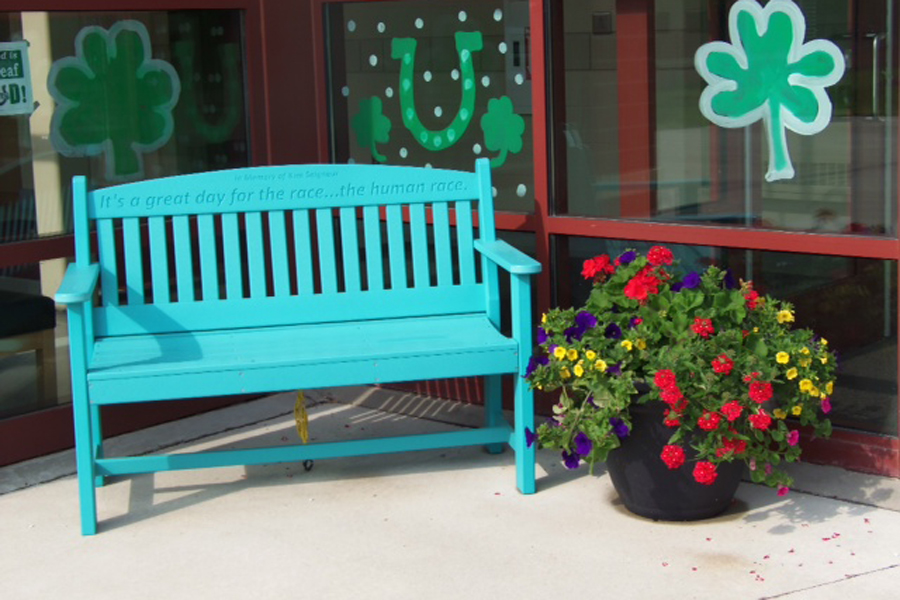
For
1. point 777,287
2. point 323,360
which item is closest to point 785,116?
point 777,287

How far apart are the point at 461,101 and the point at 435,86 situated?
0.44 ft

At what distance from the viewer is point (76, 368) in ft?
13.6

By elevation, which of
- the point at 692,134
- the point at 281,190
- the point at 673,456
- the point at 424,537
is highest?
the point at 692,134

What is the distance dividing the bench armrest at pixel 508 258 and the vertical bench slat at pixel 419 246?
19cm

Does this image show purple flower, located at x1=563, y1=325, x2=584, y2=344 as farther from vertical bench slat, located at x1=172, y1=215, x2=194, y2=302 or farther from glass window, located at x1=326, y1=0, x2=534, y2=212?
vertical bench slat, located at x1=172, y1=215, x2=194, y2=302

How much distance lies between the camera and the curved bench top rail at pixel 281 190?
4.71 meters

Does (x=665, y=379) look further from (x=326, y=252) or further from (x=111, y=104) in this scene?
(x=111, y=104)

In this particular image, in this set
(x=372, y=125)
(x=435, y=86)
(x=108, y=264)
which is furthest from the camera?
(x=372, y=125)

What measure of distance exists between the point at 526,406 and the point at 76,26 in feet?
6.99

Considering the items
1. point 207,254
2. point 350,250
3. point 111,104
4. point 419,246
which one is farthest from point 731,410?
point 111,104

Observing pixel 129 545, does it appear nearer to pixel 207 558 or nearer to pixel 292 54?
pixel 207 558

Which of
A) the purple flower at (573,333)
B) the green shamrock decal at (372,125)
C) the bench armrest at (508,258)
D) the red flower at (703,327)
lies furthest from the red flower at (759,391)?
the green shamrock decal at (372,125)

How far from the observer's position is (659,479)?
4.14 meters

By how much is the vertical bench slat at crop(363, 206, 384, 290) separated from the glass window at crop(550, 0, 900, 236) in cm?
68
